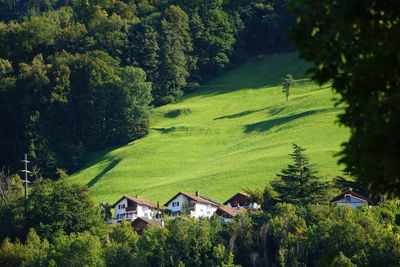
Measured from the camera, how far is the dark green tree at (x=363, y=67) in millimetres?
12719

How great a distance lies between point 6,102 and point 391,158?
502 feet

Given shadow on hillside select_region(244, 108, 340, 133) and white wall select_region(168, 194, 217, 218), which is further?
shadow on hillside select_region(244, 108, 340, 133)

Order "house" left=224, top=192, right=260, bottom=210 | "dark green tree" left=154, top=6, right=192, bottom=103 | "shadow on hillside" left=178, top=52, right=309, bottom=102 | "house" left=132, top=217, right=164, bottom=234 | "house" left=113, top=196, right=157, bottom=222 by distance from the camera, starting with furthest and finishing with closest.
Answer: "shadow on hillside" left=178, top=52, right=309, bottom=102 < "dark green tree" left=154, top=6, right=192, bottom=103 < "house" left=113, top=196, right=157, bottom=222 < "house" left=224, top=192, right=260, bottom=210 < "house" left=132, top=217, right=164, bottom=234

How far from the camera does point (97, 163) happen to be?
440ft

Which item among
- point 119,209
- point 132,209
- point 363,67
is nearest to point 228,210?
point 132,209

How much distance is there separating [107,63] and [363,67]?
14709cm

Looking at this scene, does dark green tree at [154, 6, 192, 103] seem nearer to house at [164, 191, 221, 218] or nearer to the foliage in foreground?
house at [164, 191, 221, 218]

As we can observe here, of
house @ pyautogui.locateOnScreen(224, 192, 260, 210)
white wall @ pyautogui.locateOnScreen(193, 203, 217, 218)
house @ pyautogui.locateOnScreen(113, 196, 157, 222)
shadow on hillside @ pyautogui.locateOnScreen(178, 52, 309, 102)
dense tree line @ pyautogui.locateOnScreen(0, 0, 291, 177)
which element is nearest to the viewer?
white wall @ pyautogui.locateOnScreen(193, 203, 217, 218)

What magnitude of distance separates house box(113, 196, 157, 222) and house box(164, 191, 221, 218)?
7.15 ft

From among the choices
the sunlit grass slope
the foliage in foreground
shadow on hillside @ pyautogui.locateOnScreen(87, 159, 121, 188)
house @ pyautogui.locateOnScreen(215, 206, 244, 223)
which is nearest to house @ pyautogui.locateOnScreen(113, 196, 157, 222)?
the sunlit grass slope

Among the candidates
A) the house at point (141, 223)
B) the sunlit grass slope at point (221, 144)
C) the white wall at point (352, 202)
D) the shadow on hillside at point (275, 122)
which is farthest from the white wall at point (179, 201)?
the shadow on hillside at point (275, 122)

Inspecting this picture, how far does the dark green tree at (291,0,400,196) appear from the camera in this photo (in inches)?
501

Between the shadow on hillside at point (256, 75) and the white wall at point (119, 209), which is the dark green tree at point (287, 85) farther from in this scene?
the white wall at point (119, 209)

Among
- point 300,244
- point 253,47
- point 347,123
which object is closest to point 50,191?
point 300,244
